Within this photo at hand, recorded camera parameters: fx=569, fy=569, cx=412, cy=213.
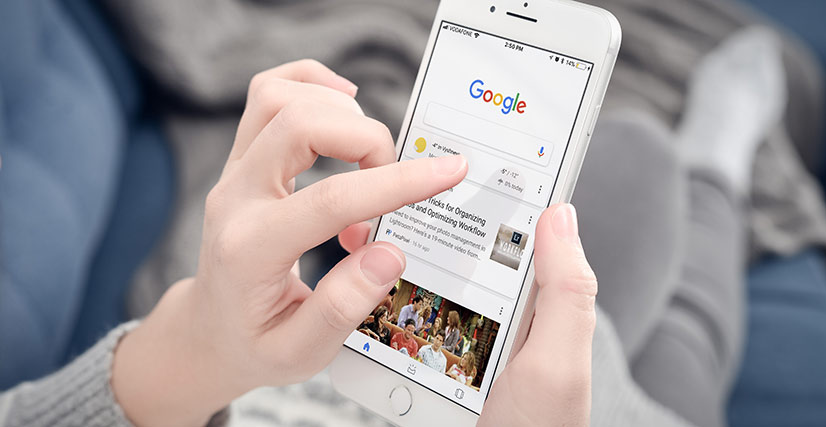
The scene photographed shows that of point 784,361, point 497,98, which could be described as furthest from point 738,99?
point 497,98

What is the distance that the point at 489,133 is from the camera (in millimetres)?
384

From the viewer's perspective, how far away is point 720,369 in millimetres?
749

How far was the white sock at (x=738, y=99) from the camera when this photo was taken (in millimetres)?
1171

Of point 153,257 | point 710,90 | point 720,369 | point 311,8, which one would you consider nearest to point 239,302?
point 153,257

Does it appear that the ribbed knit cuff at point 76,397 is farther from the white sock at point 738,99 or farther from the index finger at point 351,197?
the white sock at point 738,99

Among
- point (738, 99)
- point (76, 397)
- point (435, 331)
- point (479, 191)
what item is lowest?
point (76, 397)

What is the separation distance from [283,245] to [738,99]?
129cm

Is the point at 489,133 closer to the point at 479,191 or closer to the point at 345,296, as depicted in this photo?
the point at 479,191

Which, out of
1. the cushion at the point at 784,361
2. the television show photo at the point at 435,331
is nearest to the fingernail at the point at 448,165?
the television show photo at the point at 435,331

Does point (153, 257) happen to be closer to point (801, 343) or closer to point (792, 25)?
point (801, 343)

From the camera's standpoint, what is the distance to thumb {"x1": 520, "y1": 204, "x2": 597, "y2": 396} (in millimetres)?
306

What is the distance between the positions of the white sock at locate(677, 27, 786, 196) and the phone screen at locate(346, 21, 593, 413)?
2.91 ft

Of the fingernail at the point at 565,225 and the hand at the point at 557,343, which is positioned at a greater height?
the fingernail at the point at 565,225

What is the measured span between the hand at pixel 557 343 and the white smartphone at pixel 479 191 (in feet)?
0.16
